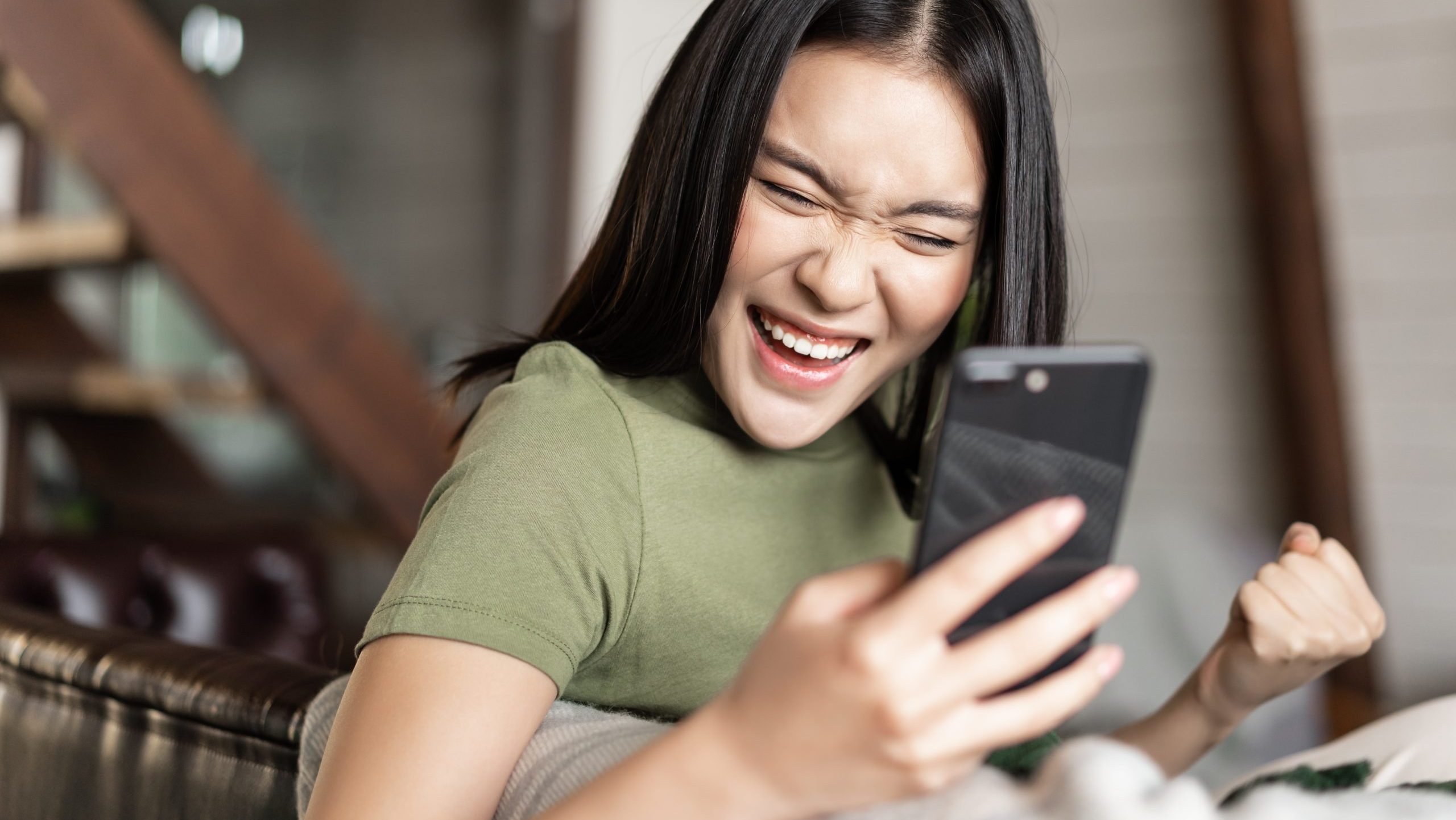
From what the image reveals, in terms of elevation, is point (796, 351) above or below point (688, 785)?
above

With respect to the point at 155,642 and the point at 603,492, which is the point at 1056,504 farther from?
the point at 155,642

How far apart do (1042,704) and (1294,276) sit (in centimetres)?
227

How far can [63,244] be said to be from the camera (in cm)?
265

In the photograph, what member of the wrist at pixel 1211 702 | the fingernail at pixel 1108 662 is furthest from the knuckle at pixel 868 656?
the wrist at pixel 1211 702

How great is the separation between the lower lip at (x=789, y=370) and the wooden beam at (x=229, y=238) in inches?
42.7

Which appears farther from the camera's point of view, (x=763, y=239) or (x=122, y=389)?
(x=122, y=389)

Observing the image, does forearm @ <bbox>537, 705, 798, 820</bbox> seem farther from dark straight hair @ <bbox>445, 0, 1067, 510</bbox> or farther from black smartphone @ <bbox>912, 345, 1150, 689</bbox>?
dark straight hair @ <bbox>445, 0, 1067, 510</bbox>

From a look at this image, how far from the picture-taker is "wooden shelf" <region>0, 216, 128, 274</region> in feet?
8.19

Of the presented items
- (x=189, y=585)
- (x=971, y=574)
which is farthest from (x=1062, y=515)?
(x=189, y=585)

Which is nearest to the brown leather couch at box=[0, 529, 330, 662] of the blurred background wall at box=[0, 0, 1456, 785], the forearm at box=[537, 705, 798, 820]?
the blurred background wall at box=[0, 0, 1456, 785]

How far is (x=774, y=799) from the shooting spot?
0.51 meters

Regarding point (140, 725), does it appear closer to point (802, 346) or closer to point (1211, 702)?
point (802, 346)

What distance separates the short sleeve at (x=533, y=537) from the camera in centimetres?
69

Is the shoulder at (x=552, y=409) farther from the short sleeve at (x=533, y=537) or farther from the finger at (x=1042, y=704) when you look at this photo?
the finger at (x=1042, y=704)
